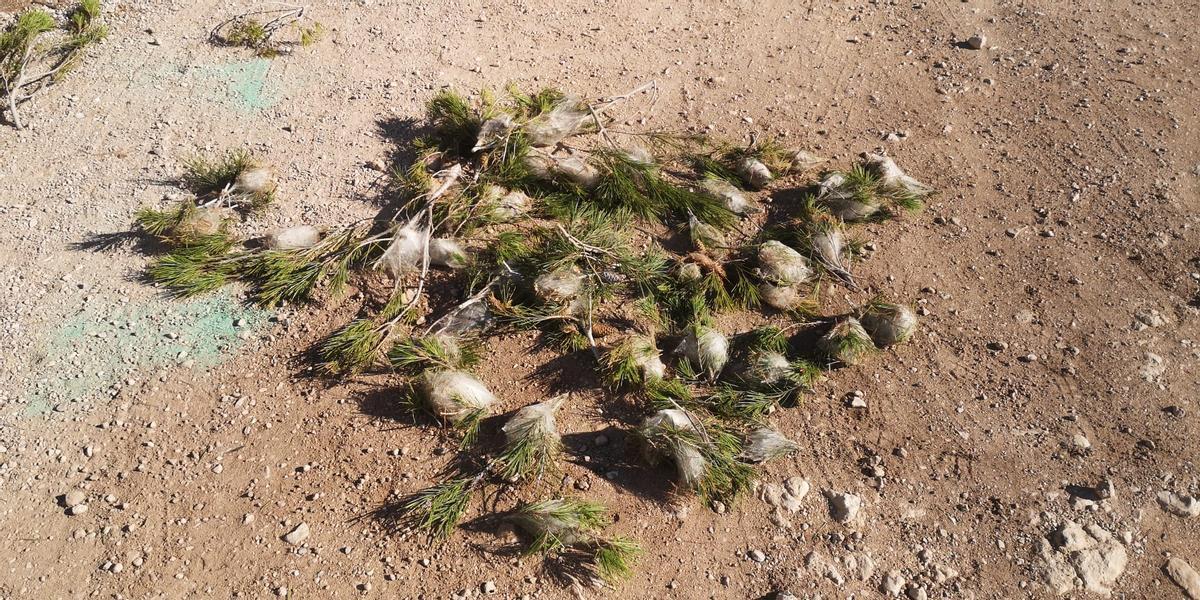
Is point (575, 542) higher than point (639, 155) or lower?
lower

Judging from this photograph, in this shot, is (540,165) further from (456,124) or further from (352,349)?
(352,349)

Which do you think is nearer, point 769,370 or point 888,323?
point 769,370

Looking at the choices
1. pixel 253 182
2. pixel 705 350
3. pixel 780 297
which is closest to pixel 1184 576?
pixel 780 297

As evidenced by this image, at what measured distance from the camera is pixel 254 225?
4.05 metres

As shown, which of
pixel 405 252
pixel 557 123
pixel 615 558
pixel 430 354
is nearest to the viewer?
pixel 615 558

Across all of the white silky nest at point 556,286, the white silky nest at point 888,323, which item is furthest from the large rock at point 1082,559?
the white silky nest at point 556,286

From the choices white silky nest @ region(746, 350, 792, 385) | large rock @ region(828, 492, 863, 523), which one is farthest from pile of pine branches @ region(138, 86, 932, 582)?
large rock @ region(828, 492, 863, 523)

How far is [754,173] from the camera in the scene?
14.4 feet

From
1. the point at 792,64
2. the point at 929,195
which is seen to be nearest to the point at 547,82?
the point at 792,64

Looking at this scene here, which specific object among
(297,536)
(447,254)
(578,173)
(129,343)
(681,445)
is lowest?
(297,536)

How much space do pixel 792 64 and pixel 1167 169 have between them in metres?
2.28

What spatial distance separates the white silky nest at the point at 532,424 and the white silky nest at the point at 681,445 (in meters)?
0.39

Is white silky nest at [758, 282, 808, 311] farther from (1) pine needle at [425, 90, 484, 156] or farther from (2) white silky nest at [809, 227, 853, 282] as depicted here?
(1) pine needle at [425, 90, 484, 156]

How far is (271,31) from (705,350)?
12.1ft
